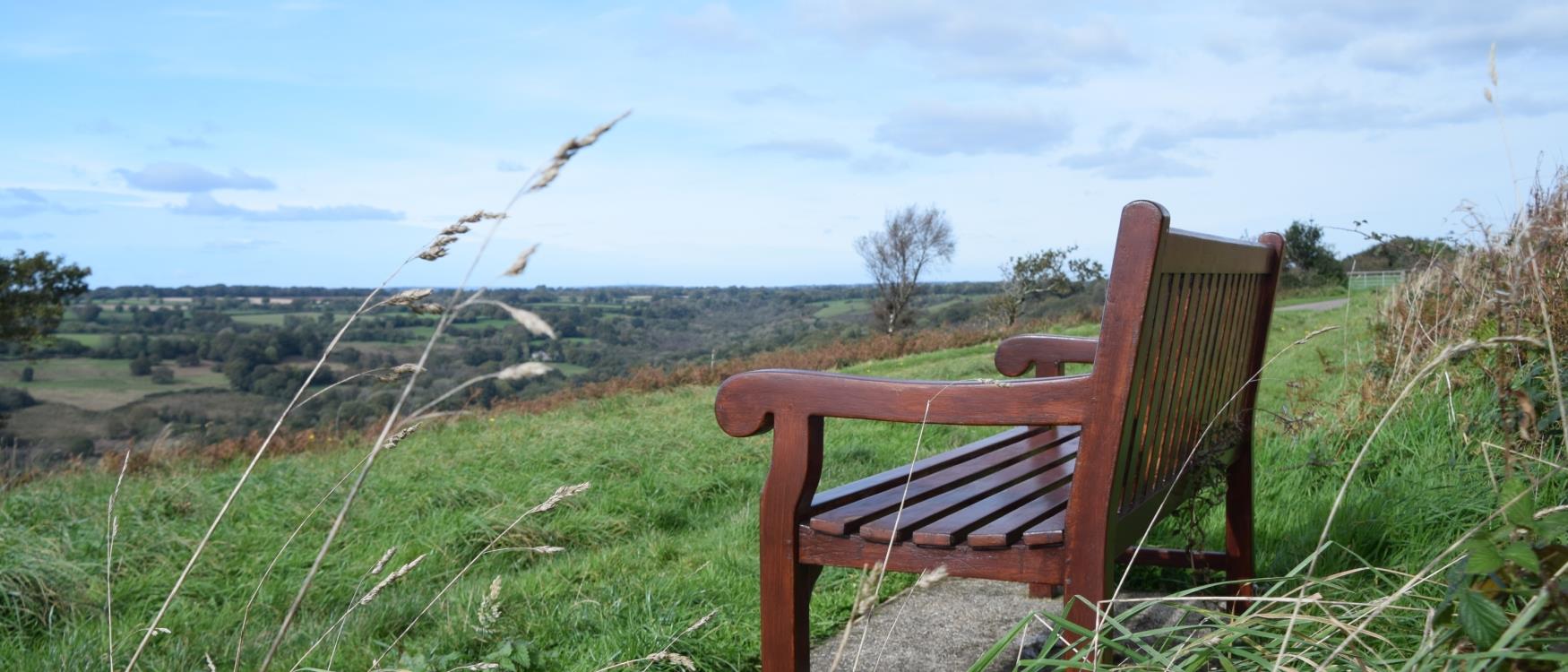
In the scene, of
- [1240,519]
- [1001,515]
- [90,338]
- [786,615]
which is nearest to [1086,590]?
[1001,515]

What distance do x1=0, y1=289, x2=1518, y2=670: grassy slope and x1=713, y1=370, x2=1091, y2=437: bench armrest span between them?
93cm

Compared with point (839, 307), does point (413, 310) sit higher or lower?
lower

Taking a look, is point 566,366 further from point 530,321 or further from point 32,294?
point 32,294

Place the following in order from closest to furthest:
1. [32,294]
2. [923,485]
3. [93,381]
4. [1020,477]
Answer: [923,485] < [1020,477] < [32,294] < [93,381]

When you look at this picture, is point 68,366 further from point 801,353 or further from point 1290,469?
point 1290,469

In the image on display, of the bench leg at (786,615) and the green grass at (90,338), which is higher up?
the bench leg at (786,615)

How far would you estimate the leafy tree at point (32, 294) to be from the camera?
24.9m

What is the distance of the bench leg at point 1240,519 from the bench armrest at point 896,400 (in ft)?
4.47

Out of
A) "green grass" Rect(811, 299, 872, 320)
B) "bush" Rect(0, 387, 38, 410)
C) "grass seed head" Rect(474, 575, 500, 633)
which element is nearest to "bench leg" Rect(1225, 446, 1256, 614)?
"grass seed head" Rect(474, 575, 500, 633)

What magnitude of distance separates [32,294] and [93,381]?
32.4ft

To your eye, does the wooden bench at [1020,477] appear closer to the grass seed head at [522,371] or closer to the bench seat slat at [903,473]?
the bench seat slat at [903,473]

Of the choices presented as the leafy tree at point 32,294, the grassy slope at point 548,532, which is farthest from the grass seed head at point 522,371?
the leafy tree at point 32,294

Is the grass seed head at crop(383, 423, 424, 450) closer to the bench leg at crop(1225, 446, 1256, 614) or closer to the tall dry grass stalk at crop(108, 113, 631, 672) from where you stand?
the tall dry grass stalk at crop(108, 113, 631, 672)

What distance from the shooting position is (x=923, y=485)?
239 centimetres
